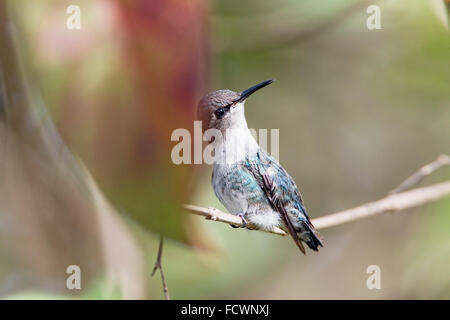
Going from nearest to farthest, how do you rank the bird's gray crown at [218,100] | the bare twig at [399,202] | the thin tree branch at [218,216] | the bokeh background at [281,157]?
the thin tree branch at [218,216]
the bokeh background at [281,157]
the bird's gray crown at [218,100]
the bare twig at [399,202]

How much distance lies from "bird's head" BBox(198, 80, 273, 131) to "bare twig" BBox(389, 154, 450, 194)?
0.46 meters

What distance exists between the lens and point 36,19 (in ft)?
3.19

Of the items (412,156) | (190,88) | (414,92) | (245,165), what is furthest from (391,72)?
(190,88)

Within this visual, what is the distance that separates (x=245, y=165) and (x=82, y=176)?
381mm

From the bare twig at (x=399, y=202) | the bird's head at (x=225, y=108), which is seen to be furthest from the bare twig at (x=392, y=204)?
the bird's head at (x=225, y=108)

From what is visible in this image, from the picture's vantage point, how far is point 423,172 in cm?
137

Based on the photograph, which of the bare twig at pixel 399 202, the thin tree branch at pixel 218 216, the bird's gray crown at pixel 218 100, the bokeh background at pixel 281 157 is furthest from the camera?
the bare twig at pixel 399 202

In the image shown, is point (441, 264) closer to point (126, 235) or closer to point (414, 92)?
point (414, 92)

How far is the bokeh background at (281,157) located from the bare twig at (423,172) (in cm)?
2

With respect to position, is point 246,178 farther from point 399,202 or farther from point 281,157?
point 399,202

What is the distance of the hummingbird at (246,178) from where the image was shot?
4.06 ft

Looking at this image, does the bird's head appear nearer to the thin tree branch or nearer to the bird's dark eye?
the bird's dark eye

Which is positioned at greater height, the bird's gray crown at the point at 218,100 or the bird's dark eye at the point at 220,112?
the bird's gray crown at the point at 218,100

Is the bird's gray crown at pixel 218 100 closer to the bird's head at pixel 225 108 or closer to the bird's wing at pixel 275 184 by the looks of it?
the bird's head at pixel 225 108
